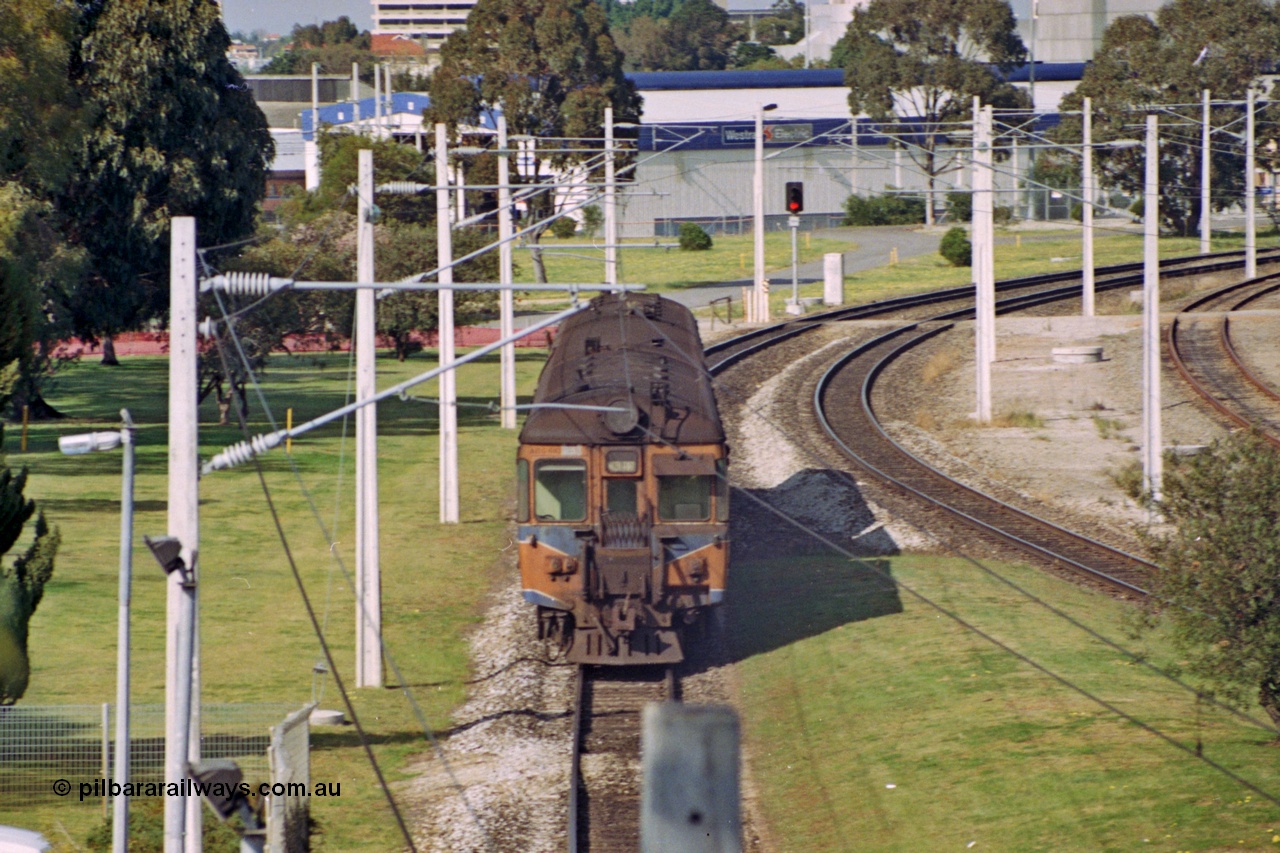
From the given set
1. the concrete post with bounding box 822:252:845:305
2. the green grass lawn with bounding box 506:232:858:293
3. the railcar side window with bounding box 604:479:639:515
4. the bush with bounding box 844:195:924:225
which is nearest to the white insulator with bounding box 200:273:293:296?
the railcar side window with bounding box 604:479:639:515

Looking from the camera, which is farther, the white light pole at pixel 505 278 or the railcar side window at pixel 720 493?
the white light pole at pixel 505 278

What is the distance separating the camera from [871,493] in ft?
92.5

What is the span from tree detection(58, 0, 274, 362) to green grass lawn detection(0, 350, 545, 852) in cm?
451

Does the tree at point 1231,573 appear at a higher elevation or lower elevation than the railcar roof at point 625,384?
lower

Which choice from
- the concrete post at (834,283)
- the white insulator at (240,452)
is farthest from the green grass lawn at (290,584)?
the concrete post at (834,283)

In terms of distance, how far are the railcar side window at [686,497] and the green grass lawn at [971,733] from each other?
255 cm

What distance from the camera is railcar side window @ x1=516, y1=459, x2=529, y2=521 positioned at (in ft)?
61.0

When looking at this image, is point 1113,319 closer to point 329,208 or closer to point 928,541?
point 928,541

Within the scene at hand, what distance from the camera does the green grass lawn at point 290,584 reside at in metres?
18.0

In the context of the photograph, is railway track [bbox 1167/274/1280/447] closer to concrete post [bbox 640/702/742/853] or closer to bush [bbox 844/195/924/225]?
concrete post [bbox 640/702/742/853]

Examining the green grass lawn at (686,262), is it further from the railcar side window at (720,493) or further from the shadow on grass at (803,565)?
the railcar side window at (720,493)

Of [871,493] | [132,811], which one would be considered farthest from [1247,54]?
[132,811]

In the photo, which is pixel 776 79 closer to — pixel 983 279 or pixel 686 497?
pixel 983 279

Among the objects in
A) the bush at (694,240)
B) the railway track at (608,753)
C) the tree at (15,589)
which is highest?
the bush at (694,240)
